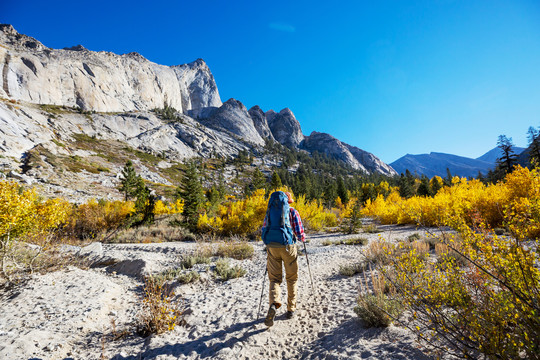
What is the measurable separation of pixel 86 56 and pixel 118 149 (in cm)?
7249

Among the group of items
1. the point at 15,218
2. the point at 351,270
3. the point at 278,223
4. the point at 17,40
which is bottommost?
the point at 351,270

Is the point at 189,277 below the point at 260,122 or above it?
below

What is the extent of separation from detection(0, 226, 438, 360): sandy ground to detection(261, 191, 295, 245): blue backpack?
132 centimetres

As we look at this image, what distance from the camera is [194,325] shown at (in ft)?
11.7

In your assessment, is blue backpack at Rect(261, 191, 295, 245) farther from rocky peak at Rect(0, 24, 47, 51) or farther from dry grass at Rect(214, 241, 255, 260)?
rocky peak at Rect(0, 24, 47, 51)

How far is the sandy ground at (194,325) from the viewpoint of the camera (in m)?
2.73

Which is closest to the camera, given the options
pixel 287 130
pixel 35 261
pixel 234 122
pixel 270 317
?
pixel 270 317

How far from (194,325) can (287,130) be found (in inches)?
7606

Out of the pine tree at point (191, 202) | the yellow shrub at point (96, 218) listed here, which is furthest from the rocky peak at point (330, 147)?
the yellow shrub at point (96, 218)

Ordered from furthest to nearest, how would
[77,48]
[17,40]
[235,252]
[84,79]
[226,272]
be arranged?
[77,48], [17,40], [84,79], [235,252], [226,272]

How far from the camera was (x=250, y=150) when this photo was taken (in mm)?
122750

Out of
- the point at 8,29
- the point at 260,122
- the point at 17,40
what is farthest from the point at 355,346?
the point at 260,122

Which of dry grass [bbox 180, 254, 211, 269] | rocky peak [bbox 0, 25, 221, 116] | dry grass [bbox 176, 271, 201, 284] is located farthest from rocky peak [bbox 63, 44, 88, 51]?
dry grass [bbox 176, 271, 201, 284]

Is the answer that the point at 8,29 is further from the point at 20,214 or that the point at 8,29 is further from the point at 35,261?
the point at 20,214
